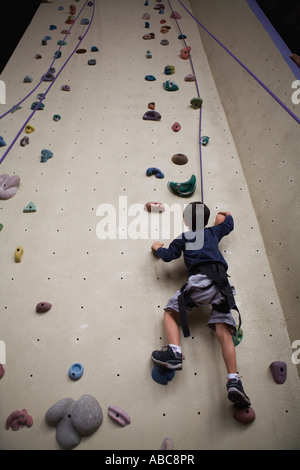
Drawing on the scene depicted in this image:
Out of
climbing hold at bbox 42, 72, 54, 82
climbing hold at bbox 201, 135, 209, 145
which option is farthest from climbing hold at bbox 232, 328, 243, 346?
climbing hold at bbox 42, 72, 54, 82

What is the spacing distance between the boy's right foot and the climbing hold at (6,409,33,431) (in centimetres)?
55

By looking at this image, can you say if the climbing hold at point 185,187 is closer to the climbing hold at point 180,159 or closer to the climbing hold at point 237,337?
A: the climbing hold at point 180,159

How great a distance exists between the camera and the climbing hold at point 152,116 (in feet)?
7.32

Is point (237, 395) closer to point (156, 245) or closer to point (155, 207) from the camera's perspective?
point (156, 245)

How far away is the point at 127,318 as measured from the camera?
1.39m

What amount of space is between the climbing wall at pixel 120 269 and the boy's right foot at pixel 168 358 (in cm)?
8

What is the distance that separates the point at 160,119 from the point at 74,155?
757 millimetres

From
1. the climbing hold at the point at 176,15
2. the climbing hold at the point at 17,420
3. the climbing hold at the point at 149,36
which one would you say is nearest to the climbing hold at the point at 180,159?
the climbing hold at the point at 17,420

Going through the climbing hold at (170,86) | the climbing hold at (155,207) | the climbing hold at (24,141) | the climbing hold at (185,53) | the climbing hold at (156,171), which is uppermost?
the climbing hold at (185,53)

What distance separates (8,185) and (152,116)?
47.3 inches

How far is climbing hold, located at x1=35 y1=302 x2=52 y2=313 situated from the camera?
1.39 metres

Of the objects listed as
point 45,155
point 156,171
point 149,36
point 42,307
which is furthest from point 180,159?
point 149,36

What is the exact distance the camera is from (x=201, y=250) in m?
1.35

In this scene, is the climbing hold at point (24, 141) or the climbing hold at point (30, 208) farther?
the climbing hold at point (24, 141)
